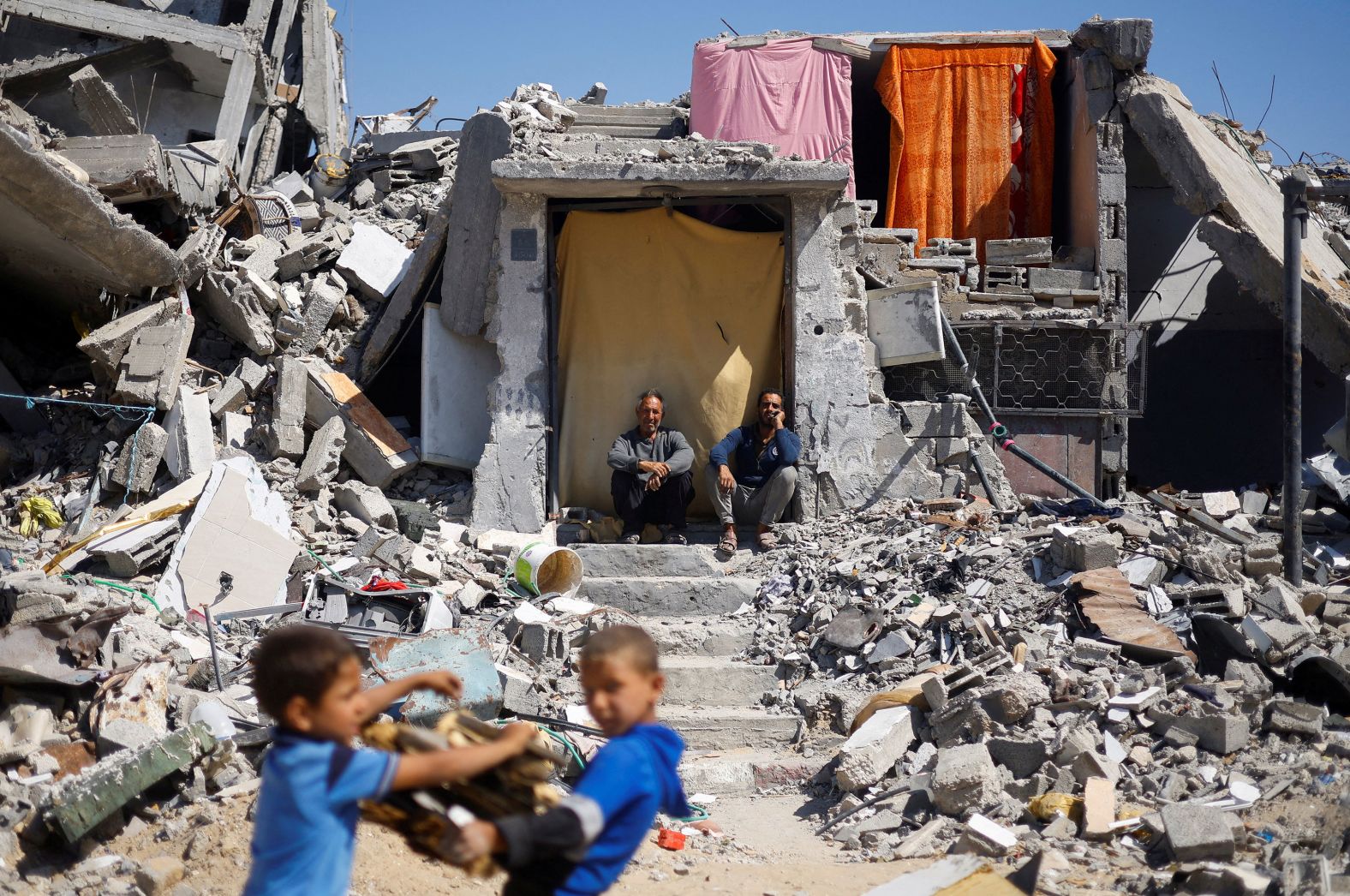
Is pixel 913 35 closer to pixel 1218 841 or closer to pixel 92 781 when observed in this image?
pixel 1218 841

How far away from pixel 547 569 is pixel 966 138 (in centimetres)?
713

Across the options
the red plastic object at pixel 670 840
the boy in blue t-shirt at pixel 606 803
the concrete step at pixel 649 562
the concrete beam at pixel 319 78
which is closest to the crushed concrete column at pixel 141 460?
the concrete step at pixel 649 562

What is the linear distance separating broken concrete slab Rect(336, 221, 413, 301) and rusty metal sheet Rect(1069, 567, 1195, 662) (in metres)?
6.70

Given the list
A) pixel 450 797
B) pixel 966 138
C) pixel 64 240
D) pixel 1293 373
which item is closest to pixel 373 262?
pixel 64 240

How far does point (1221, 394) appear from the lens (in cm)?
1255

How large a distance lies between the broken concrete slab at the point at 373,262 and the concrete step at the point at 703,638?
4.75 m

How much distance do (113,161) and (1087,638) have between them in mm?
8692

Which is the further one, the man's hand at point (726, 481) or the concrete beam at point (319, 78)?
the concrete beam at point (319, 78)

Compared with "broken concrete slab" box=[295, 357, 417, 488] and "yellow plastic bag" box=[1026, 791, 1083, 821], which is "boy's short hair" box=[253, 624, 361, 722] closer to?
A: "yellow plastic bag" box=[1026, 791, 1083, 821]

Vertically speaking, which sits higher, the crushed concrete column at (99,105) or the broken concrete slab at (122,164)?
the crushed concrete column at (99,105)


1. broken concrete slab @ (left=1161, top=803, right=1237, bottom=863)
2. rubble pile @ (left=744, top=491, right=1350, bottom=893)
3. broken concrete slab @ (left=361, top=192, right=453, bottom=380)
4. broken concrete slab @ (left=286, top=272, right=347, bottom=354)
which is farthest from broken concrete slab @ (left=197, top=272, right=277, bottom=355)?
broken concrete slab @ (left=1161, top=803, right=1237, bottom=863)

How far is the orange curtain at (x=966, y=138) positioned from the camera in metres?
11.7

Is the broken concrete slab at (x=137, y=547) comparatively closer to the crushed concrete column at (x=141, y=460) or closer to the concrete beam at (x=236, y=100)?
the crushed concrete column at (x=141, y=460)

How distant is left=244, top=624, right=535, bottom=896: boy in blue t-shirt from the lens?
229 centimetres
